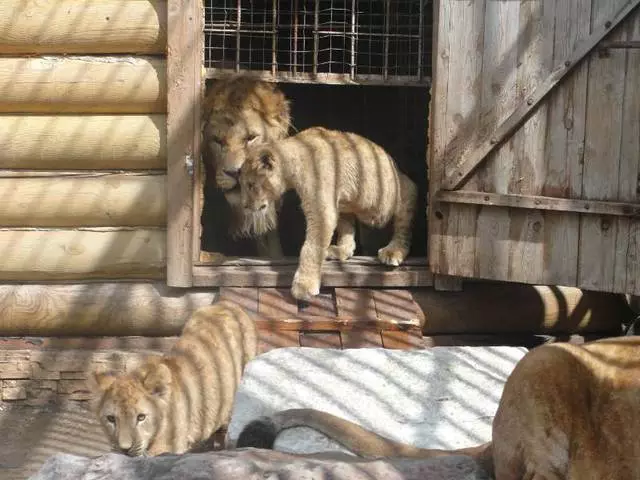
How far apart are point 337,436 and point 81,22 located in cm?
373

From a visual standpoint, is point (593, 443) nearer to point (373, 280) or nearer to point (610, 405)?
point (610, 405)

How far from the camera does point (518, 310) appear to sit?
818 centimetres

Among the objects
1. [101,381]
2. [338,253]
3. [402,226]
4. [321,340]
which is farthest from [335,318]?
[101,381]

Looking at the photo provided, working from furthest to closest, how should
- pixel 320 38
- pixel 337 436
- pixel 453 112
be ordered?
pixel 320 38 → pixel 453 112 → pixel 337 436

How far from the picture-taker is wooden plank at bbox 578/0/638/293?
691 cm

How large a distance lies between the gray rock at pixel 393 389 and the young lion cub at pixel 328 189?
1.16m

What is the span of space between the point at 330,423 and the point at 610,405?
4.63 feet

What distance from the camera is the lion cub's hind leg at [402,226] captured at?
792cm

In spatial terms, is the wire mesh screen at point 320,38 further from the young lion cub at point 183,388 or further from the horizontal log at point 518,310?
the young lion cub at point 183,388

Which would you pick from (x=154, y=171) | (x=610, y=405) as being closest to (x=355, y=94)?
(x=154, y=171)

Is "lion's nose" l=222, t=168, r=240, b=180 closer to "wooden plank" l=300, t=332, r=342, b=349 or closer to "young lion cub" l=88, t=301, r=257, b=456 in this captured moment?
"young lion cub" l=88, t=301, r=257, b=456

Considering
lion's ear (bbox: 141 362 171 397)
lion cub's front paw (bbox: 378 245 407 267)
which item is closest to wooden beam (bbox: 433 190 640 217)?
lion cub's front paw (bbox: 378 245 407 267)

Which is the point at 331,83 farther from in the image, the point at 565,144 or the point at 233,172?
the point at 565,144

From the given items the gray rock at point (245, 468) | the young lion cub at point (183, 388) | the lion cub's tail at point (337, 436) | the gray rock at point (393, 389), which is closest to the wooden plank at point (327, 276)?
the young lion cub at point (183, 388)
